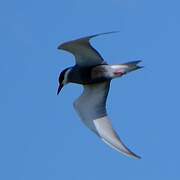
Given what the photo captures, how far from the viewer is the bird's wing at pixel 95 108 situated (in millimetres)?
13203

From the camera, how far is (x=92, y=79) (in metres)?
13.5

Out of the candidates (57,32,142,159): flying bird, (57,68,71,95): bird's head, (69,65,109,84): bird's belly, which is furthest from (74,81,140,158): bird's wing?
(57,68,71,95): bird's head

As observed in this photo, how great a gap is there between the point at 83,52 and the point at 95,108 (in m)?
1.21

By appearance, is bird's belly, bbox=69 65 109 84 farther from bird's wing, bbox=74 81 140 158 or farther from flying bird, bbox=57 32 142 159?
bird's wing, bbox=74 81 140 158

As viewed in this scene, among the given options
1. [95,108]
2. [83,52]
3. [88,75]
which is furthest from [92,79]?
[95,108]

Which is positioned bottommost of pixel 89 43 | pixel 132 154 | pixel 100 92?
pixel 132 154

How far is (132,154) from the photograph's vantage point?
1133 centimetres

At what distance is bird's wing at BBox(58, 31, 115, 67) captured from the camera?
1319 centimetres

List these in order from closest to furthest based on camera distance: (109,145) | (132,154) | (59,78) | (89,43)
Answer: (132,154) < (109,145) < (89,43) < (59,78)

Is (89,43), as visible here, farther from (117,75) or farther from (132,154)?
(132,154)

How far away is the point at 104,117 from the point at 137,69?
4.86ft

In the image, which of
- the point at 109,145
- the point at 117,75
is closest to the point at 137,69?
the point at 117,75

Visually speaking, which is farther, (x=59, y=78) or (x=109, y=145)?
(x=59, y=78)

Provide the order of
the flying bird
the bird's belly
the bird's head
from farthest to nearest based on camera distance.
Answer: the bird's head, the bird's belly, the flying bird
